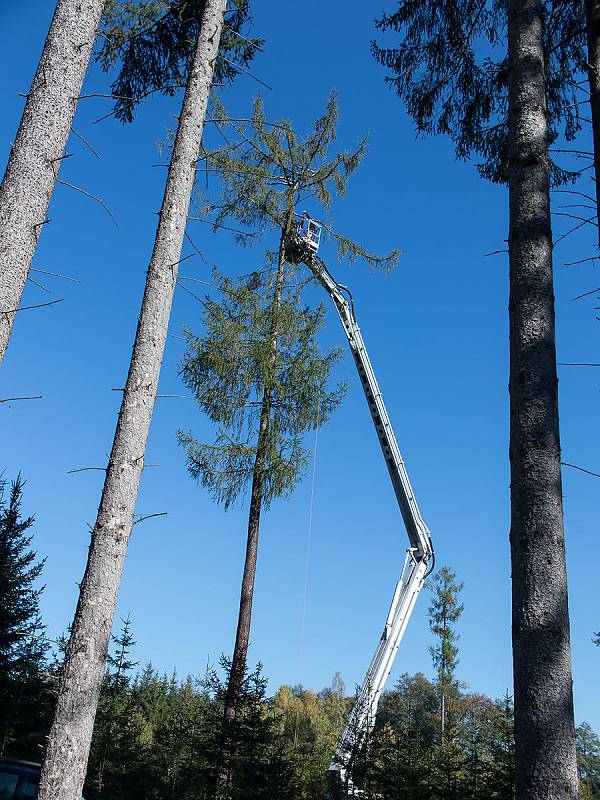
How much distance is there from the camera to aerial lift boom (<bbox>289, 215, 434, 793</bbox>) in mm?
8320

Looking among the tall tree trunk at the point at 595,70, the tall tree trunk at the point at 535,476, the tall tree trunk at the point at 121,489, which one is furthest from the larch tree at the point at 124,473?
the tall tree trunk at the point at 595,70

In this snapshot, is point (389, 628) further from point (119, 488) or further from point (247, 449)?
point (119, 488)

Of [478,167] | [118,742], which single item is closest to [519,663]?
[478,167]

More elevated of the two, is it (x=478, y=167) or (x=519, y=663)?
(x=478, y=167)

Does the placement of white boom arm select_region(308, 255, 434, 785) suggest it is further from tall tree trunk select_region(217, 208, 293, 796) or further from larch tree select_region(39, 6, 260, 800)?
larch tree select_region(39, 6, 260, 800)

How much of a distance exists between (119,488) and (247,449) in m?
6.40

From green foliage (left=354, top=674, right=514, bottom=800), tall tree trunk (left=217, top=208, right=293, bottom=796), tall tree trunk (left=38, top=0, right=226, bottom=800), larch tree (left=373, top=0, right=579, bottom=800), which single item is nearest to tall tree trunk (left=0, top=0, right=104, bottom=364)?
tall tree trunk (left=38, top=0, right=226, bottom=800)

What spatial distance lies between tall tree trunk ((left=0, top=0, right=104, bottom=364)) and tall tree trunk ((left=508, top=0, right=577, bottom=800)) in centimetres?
366

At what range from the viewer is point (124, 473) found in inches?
209

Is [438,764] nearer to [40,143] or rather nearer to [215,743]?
[215,743]

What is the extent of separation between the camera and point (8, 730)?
14.9 meters

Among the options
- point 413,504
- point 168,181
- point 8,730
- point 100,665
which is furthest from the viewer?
point 8,730

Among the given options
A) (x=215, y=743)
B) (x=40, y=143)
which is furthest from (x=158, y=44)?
(x=215, y=743)

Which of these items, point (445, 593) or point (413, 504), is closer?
point (413, 504)
